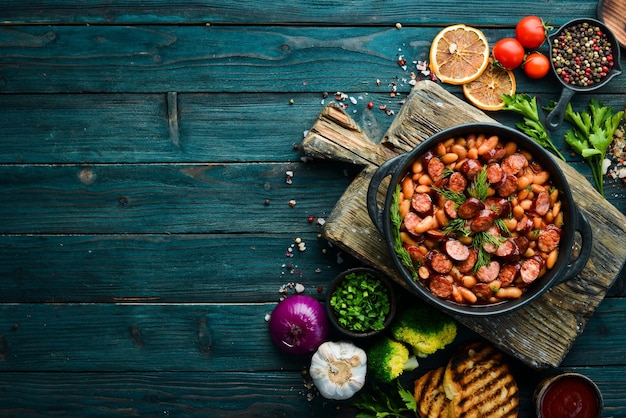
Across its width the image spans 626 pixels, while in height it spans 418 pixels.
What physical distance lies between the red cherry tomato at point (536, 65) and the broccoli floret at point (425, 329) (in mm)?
1005

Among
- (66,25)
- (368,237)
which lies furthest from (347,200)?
(66,25)

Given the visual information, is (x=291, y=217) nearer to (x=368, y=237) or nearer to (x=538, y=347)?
(x=368, y=237)

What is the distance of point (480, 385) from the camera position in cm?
230

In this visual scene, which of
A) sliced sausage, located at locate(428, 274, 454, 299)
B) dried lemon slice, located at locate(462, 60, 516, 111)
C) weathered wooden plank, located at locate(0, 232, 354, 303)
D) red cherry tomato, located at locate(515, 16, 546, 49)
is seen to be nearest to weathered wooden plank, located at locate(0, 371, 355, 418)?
weathered wooden plank, located at locate(0, 232, 354, 303)

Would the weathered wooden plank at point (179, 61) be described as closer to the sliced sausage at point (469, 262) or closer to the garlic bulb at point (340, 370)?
the sliced sausage at point (469, 262)

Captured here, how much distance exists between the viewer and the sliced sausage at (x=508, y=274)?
206 centimetres

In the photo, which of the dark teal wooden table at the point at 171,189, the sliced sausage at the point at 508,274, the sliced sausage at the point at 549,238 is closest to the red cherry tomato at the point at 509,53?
the dark teal wooden table at the point at 171,189

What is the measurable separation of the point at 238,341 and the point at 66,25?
144 centimetres

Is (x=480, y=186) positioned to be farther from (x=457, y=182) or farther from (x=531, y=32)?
(x=531, y=32)

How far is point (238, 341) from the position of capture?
8.22 feet

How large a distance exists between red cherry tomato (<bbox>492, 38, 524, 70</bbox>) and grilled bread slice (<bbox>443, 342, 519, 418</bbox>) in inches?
43.5

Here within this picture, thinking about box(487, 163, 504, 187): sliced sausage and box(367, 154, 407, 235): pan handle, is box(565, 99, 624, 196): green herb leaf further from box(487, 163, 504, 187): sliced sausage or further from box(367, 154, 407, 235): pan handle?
box(367, 154, 407, 235): pan handle

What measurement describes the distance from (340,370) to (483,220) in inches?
30.8

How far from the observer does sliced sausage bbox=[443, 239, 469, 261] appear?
2.04m
